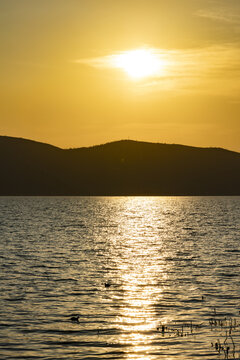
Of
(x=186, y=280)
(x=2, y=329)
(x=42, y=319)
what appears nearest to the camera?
(x=2, y=329)

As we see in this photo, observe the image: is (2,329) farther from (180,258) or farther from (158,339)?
(180,258)

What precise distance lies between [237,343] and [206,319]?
4.68 m

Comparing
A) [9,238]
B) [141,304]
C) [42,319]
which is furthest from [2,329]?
[9,238]

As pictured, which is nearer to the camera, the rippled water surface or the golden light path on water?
the rippled water surface

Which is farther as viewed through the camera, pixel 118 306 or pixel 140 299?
pixel 140 299

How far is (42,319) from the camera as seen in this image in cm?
3092

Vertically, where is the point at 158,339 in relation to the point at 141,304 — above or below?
below

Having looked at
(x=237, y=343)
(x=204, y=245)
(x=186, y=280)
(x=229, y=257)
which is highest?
(x=204, y=245)

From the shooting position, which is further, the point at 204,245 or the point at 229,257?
the point at 204,245

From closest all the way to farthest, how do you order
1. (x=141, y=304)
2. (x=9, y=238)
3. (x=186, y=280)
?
(x=141, y=304) → (x=186, y=280) → (x=9, y=238)

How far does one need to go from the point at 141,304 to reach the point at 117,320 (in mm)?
4453

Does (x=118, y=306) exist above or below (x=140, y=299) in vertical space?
below

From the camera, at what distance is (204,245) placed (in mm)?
78875

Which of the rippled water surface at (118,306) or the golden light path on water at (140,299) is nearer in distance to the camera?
the rippled water surface at (118,306)
